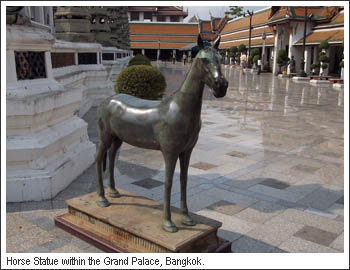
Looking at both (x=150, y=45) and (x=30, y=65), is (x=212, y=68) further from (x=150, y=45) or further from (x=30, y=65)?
(x=150, y=45)

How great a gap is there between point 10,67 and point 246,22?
151ft

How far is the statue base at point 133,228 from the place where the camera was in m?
3.22

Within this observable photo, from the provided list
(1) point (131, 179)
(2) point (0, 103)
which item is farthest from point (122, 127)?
(1) point (131, 179)

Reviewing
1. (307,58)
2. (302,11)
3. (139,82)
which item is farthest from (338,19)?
(139,82)

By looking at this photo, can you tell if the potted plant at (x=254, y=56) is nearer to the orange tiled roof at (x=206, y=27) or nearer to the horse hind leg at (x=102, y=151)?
the orange tiled roof at (x=206, y=27)

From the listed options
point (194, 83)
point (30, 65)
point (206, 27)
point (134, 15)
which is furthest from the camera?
point (134, 15)

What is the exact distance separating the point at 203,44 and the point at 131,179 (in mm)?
3216

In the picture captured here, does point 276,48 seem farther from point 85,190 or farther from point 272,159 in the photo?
point 85,190

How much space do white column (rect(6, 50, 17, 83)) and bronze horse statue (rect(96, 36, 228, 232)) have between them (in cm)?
182

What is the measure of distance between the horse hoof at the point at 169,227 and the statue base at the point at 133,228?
42 millimetres

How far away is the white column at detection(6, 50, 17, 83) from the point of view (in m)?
4.59

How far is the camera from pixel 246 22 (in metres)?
46.4

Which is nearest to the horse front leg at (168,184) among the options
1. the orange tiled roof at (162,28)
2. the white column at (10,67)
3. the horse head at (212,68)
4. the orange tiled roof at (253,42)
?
the horse head at (212,68)

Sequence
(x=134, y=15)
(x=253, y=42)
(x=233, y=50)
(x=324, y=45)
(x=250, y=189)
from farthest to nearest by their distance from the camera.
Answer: (x=134, y=15) < (x=233, y=50) < (x=253, y=42) < (x=324, y=45) < (x=250, y=189)
